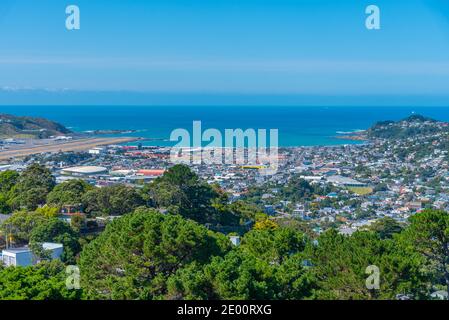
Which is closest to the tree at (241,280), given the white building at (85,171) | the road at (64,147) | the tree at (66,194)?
the tree at (66,194)

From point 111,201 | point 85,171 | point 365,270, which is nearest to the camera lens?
point 365,270

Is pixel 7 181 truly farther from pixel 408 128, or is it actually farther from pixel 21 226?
pixel 408 128

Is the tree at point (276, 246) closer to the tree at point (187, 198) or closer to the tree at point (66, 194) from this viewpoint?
the tree at point (187, 198)

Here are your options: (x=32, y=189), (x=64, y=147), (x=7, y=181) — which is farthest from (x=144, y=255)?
(x=64, y=147)

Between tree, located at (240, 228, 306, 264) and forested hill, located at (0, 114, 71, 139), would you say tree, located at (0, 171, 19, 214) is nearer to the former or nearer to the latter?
tree, located at (240, 228, 306, 264)

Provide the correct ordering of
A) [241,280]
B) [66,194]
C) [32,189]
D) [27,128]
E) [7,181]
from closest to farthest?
[241,280] → [66,194] → [32,189] → [7,181] → [27,128]

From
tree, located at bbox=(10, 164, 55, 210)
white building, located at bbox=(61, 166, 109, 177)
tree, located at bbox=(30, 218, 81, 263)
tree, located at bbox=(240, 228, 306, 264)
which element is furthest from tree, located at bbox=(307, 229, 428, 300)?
white building, located at bbox=(61, 166, 109, 177)
